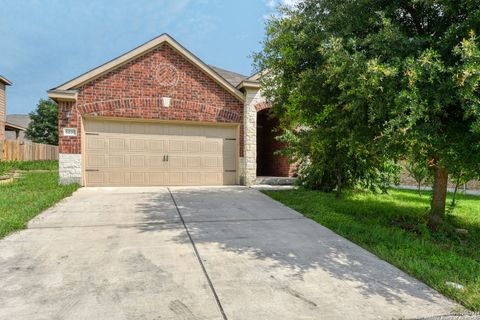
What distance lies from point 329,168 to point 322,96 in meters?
4.36

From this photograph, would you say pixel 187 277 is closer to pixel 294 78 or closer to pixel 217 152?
pixel 294 78

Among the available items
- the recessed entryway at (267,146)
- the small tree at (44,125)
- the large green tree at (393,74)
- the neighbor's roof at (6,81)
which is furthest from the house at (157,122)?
the small tree at (44,125)

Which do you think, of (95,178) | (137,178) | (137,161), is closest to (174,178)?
(137,178)

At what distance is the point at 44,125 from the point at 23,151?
18342 mm

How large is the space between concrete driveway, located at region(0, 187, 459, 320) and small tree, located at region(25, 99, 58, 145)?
119ft

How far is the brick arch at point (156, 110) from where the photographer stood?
1052cm

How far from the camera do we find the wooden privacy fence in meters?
19.2

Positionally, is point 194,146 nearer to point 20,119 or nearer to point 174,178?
point 174,178

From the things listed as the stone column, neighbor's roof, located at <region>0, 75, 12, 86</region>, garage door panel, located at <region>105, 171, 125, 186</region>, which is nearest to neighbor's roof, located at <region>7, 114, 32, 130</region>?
neighbor's roof, located at <region>0, 75, 12, 86</region>

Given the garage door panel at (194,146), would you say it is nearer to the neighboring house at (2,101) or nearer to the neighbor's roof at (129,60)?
the neighbor's roof at (129,60)

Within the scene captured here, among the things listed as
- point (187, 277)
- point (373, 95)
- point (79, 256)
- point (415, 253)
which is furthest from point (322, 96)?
point (79, 256)

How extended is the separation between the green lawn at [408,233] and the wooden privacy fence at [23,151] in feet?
58.3

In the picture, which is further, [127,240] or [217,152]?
[217,152]

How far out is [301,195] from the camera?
9.66 metres
